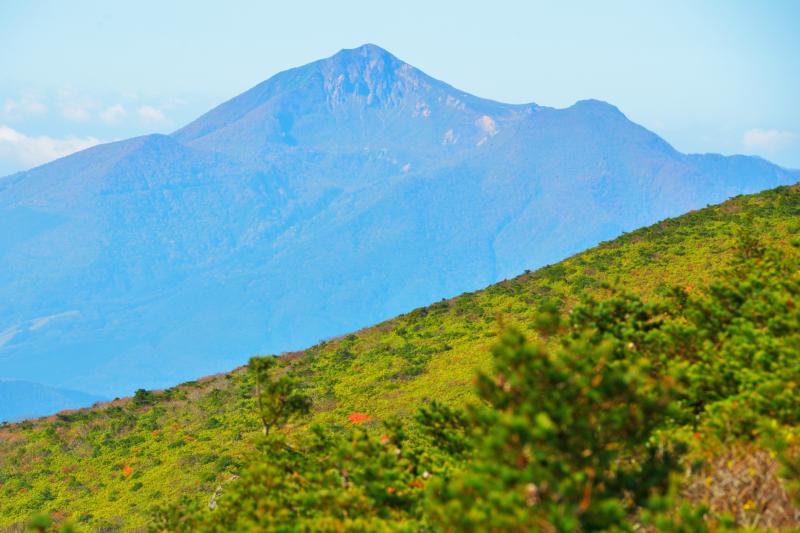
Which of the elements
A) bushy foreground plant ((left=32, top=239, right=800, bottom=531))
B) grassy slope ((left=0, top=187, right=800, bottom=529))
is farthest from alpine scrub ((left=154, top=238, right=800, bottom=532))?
grassy slope ((left=0, top=187, right=800, bottom=529))

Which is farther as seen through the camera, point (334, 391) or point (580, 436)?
point (334, 391)

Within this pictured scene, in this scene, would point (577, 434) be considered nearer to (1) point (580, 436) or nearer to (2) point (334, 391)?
(1) point (580, 436)

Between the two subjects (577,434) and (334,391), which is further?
(334,391)

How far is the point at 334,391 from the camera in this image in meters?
54.7

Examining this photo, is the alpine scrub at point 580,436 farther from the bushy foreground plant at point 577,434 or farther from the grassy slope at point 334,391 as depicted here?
the grassy slope at point 334,391

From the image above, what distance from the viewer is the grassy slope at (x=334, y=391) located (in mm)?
45844

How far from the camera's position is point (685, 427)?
67.8ft

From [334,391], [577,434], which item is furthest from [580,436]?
[334,391]

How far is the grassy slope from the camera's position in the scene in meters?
45.8

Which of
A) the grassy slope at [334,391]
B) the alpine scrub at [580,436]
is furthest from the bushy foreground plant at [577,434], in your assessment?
the grassy slope at [334,391]

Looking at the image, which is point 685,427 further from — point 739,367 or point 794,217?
point 794,217

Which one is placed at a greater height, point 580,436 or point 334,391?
point 580,436

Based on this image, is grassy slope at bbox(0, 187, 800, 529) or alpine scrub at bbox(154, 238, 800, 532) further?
grassy slope at bbox(0, 187, 800, 529)

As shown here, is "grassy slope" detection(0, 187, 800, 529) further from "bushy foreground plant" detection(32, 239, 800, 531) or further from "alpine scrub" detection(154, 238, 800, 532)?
"alpine scrub" detection(154, 238, 800, 532)
